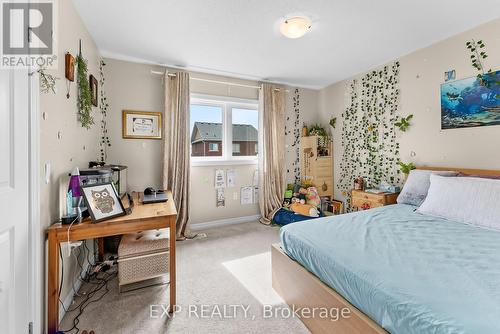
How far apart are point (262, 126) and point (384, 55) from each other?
1987mm

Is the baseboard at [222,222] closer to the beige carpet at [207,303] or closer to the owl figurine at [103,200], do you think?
the beige carpet at [207,303]

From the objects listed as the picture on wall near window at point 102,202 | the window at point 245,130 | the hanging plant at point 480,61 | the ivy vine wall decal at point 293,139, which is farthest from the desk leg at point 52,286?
the hanging plant at point 480,61

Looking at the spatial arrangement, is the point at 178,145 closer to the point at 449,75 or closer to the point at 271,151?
the point at 271,151

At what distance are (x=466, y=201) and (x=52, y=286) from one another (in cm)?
321

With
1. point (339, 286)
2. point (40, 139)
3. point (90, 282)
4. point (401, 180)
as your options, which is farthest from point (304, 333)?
point (401, 180)

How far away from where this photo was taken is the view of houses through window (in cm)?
359

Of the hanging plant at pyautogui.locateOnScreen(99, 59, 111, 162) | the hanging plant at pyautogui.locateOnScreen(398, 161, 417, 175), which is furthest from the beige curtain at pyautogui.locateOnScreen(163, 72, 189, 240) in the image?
the hanging plant at pyautogui.locateOnScreen(398, 161, 417, 175)

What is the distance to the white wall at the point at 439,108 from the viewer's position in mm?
2264

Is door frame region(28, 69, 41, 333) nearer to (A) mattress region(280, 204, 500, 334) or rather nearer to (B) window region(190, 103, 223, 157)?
(A) mattress region(280, 204, 500, 334)

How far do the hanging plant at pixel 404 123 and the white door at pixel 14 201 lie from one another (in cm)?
379

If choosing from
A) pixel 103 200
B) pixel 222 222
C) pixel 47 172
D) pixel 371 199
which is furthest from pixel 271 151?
pixel 47 172

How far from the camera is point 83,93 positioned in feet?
6.84

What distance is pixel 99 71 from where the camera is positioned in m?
2.79

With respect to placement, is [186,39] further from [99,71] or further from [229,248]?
[229,248]
